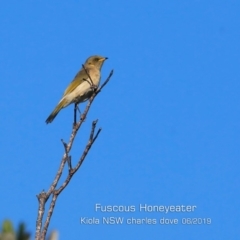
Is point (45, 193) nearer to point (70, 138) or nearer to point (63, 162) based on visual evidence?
point (63, 162)

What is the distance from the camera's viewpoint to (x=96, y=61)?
11.8 meters

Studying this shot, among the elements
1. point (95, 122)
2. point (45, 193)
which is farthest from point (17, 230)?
point (95, 122)

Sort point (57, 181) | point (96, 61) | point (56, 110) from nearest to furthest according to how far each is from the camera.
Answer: point (57, 181), point (56, 110), point (96, 61)

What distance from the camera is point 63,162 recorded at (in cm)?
432

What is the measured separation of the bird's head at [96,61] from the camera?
1167 cm

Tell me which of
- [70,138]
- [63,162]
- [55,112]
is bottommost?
[63,162]

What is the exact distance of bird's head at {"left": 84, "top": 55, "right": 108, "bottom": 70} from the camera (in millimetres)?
11672

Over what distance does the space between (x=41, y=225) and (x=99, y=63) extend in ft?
28.1

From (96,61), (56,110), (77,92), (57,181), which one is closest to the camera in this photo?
(57,181)

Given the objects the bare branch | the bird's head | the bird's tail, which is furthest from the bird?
the bare branch

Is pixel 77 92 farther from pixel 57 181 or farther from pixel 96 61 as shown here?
pixel 57 181

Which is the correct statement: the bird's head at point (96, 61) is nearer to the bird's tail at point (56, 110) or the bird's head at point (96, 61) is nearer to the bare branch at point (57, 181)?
the bird's tail at point (56, 110)

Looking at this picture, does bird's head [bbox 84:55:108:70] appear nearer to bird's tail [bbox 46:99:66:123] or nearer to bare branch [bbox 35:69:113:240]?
bird's tail [bbox 46:99:66:123]

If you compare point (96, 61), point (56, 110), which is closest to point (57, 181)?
point (56, 110)
